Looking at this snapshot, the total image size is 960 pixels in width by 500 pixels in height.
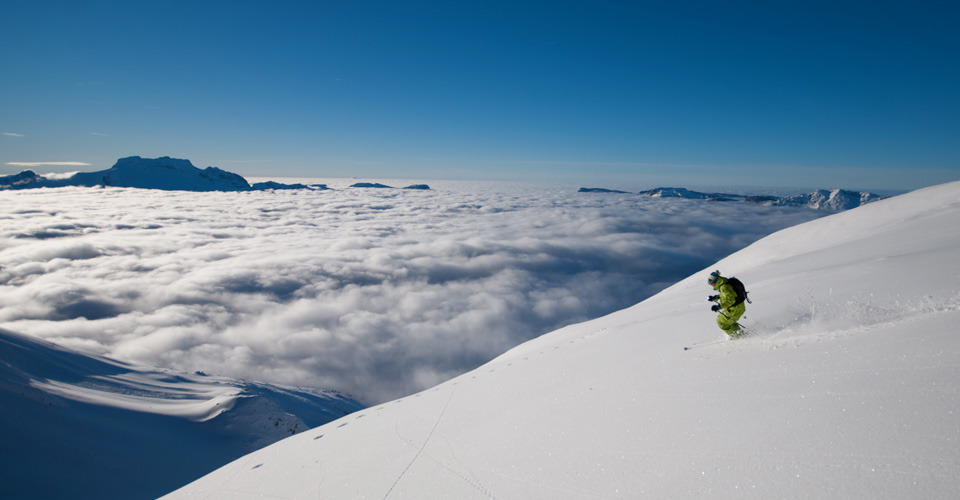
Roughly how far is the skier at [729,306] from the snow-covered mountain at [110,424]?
46.9 feet

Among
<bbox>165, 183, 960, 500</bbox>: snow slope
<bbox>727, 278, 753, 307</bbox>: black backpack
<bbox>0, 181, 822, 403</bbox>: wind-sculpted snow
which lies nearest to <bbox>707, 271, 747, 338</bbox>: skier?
<bbox>727, 278, 753, 307</bbox>: black backpack

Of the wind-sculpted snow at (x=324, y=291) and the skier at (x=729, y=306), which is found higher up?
the skier at (x=729, y=306)

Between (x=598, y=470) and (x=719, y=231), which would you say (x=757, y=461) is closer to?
(x=598, y=470)

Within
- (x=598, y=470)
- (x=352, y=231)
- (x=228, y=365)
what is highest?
(x=598, y=470)

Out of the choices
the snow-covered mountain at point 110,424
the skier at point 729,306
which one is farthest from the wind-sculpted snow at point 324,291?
the skier at point 729,306

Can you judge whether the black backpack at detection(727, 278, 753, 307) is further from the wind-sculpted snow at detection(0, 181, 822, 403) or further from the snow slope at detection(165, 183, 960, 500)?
the wind-sculpted snow at detection(0, 181, 822, 403)

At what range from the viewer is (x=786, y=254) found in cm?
1228

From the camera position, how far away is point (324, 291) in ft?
333

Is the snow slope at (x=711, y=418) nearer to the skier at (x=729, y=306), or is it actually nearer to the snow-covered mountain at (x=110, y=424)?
the skier at (x=729, y=306)

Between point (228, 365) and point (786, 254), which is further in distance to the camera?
point (228, 365)

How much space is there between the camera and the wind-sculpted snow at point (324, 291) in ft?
220

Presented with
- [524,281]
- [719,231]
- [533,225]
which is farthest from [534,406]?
[719,231]

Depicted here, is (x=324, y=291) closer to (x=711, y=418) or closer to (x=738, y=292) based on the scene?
(x=738, y=292)

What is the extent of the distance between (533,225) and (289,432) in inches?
7213
